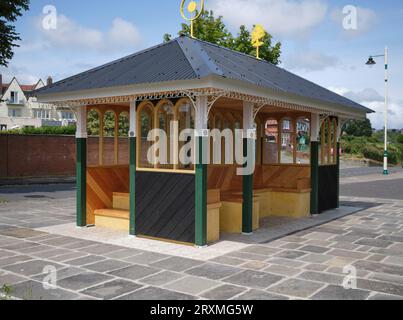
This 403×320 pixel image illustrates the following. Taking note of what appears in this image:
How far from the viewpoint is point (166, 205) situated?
328 inches

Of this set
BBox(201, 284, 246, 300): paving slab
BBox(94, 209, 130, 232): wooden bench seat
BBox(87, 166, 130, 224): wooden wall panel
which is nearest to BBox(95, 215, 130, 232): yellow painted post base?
BBox(94, 209, 130, 232): wooden bench seat

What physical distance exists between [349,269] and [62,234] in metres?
5.81

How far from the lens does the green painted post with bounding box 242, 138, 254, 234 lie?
9.09 meters

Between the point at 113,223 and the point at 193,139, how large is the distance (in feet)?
8.65

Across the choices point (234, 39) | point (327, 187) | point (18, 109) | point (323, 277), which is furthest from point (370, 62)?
point (18, 109)

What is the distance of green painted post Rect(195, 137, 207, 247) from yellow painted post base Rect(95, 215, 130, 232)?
2.24m

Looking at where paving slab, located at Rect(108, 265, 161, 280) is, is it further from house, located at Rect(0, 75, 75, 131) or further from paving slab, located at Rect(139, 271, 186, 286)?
house, located at Rect(0, 75, 75, 131)

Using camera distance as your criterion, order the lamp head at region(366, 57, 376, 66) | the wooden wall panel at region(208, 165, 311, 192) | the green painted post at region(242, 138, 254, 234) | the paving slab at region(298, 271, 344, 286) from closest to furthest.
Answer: the paving slab at region(298, 271, 344, 286)
the green painted post at region(242, 138, 254, 234)
the wooden wall panel at region(208, 165, 311, 192)
the lamp head at region(366, 57, 376, 66)

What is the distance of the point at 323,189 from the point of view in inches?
500

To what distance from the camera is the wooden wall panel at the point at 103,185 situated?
10.1 m

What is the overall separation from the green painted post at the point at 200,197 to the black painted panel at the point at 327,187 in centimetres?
573

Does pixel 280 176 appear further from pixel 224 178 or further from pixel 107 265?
pixel 107 265
